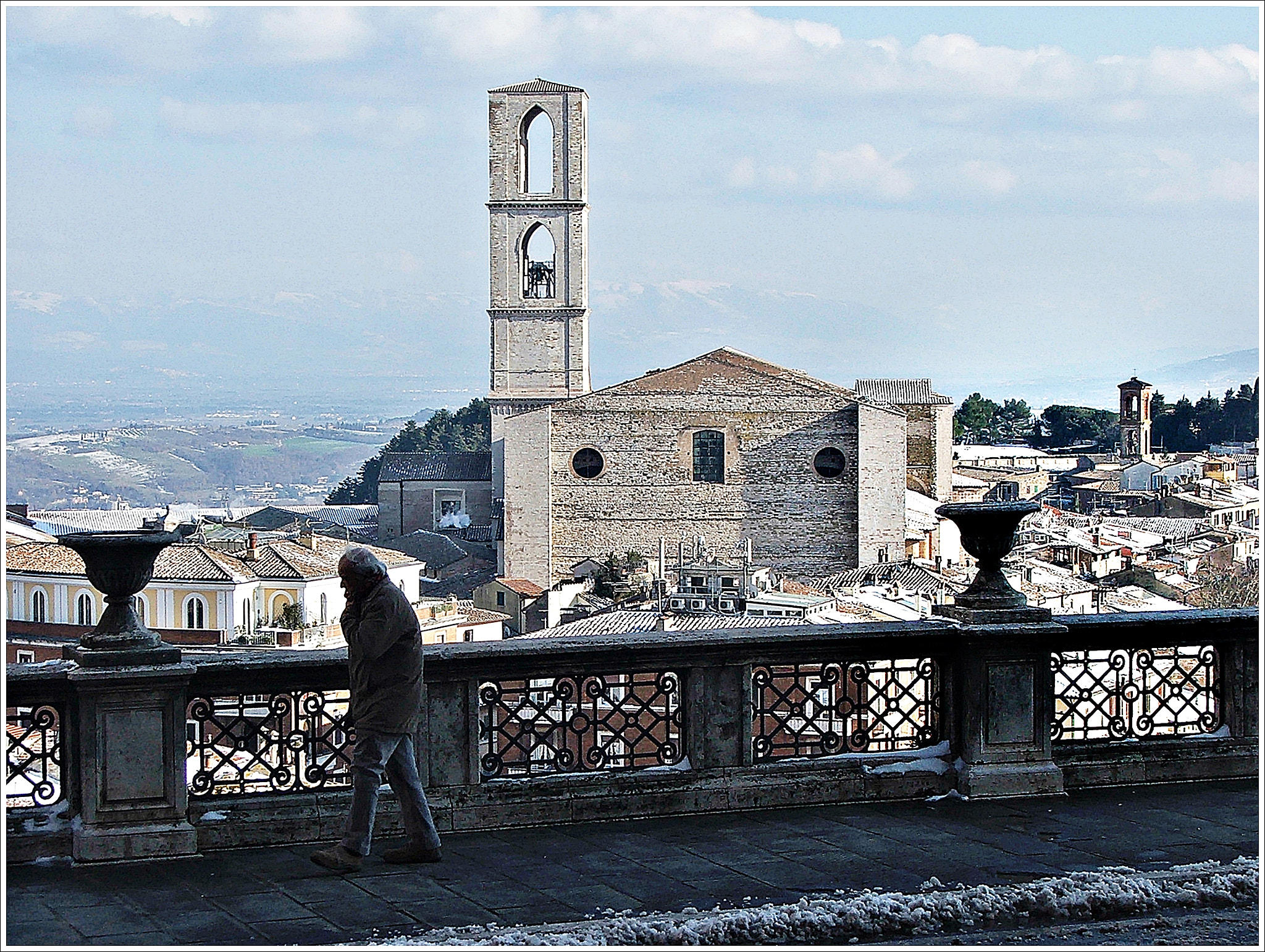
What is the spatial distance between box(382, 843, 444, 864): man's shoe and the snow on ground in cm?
78

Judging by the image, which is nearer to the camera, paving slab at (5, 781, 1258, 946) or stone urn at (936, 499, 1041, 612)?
paving slab at (5, 781, 1258, 946)

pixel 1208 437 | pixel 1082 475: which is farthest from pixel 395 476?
pixel 1208 437

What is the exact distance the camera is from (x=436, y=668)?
19.1 feet

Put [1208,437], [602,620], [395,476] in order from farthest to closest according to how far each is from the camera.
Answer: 1. [1208,437]
2. [395,476]
3. [602,620]

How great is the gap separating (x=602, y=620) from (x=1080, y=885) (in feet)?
70.7

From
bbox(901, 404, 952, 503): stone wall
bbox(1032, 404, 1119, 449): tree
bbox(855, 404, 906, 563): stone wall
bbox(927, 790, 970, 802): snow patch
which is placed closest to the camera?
bbox(927, 790, 970, 802): snow patch

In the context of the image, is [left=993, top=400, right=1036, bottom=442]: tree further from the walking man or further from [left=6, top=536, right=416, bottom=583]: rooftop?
the walking man

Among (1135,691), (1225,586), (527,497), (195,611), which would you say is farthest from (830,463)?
(1135,691)

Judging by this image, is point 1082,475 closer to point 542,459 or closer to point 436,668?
point 542,459

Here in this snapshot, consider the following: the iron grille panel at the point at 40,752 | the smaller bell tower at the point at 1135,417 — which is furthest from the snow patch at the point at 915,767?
the smaller bell tower at the point at 1135,417

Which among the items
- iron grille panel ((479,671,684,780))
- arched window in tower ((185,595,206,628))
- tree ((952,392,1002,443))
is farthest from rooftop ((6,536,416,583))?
tree ((952,392,1002,443))

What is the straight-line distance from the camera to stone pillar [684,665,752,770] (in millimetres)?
6145

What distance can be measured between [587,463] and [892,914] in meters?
50.8

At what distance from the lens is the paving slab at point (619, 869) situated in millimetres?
4641
